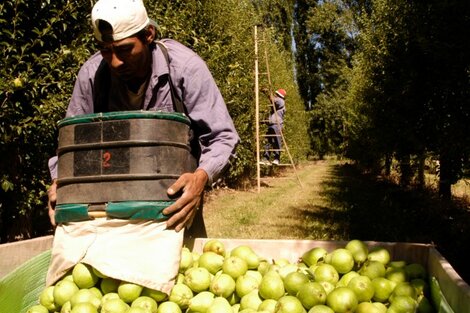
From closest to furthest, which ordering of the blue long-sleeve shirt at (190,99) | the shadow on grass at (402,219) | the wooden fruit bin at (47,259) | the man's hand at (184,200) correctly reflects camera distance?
the wooden fruit bin at (47,259)
the man's hand at (184,200)
the blue long-sleeve shirt at (190,99)
the shadow on grass at (402,219)

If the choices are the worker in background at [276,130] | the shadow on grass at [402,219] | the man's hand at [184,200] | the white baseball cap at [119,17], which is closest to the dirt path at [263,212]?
the shadow on grass at [402,219]

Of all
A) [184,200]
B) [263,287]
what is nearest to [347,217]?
[263,287]

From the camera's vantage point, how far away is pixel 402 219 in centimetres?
752

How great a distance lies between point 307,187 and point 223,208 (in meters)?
5.06

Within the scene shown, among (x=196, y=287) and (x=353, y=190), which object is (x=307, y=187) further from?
(x=196, y=287)

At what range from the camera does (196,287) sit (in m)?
2.23

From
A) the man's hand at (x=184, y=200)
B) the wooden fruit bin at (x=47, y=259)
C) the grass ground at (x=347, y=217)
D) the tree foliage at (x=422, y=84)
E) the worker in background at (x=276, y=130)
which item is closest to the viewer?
the wooden fruit bin at (x=47, y=259)

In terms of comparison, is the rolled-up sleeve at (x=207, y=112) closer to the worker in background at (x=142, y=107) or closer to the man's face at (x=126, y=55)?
the worker in background at (x=142, y=107)

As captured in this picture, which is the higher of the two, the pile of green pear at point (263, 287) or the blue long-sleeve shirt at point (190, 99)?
the blue long-sleeve shirt at point (190, 99)

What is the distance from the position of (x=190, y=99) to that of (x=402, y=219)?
19.5 ft

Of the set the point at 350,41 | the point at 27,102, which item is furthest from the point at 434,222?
the point at 350,41

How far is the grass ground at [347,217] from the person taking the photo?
620 cm

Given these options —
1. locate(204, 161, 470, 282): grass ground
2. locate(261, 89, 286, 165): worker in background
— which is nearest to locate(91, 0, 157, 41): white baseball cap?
locate(204, 161, 470, 282): grass ground

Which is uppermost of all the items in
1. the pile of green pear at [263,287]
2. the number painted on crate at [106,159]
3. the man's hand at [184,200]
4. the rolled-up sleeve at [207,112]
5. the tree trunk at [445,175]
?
the rolled-up sleeve at [207,112]
